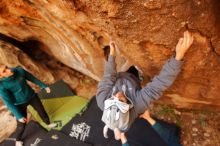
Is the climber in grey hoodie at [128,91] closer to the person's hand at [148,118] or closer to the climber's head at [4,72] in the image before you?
the person's hand at [148,118]

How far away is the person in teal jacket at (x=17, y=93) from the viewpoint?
335 centimetres

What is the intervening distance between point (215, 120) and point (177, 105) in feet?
1.60

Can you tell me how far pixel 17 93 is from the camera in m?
3.55

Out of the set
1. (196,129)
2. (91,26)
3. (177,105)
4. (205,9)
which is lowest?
(196,129)

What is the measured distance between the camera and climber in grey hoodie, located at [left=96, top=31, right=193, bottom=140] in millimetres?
2217

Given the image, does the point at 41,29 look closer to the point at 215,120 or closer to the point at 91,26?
the point at 91,26

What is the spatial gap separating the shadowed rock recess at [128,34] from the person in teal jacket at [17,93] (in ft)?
2.14

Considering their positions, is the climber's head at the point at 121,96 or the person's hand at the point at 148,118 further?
the person's hand at the point at 148,118

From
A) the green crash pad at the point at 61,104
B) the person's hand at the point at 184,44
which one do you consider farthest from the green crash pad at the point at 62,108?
the person's hand at the point at 184,44

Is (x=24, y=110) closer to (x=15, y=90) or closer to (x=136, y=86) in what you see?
(x=15, y=90)

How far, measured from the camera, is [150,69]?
9.46 ft

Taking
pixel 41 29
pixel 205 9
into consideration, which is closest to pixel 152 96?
pixel 205 9

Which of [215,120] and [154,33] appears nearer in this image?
[154,33]

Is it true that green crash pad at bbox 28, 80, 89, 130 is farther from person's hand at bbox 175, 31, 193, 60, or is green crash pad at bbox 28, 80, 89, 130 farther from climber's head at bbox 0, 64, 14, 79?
person's hand at bbox 175, 31, 193, 60
